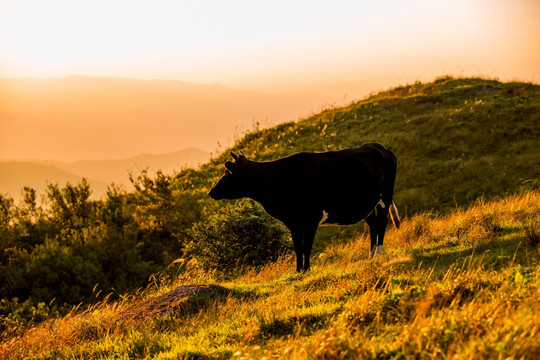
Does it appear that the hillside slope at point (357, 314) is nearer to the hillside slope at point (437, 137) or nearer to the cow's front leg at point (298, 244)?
the cow's front leg at point (298, 244)

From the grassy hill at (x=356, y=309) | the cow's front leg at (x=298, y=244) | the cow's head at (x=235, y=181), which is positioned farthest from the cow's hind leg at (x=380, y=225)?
the cow's head at (x=235, y=181)

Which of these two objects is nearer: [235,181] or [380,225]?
[235,181]

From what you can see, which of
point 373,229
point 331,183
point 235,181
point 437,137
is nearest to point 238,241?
point 235,181

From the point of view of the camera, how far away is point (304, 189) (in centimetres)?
1108

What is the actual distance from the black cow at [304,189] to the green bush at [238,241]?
3.76 metres

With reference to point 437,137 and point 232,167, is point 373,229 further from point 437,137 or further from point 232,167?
point 437,137

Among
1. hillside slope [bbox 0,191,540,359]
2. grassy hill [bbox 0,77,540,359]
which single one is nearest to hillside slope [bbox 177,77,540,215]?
grassy hill [bbox 0,77,540,359]

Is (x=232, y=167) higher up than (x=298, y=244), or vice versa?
(x=232, y=167)

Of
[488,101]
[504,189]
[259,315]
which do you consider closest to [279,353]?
[259,315]

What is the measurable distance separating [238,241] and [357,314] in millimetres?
9220

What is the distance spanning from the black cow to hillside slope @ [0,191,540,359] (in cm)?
96

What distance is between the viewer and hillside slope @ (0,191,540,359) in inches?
192

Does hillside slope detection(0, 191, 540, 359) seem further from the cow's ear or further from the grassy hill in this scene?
the cow's ear

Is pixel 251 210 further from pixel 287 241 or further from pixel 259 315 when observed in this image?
pixel 259 315
